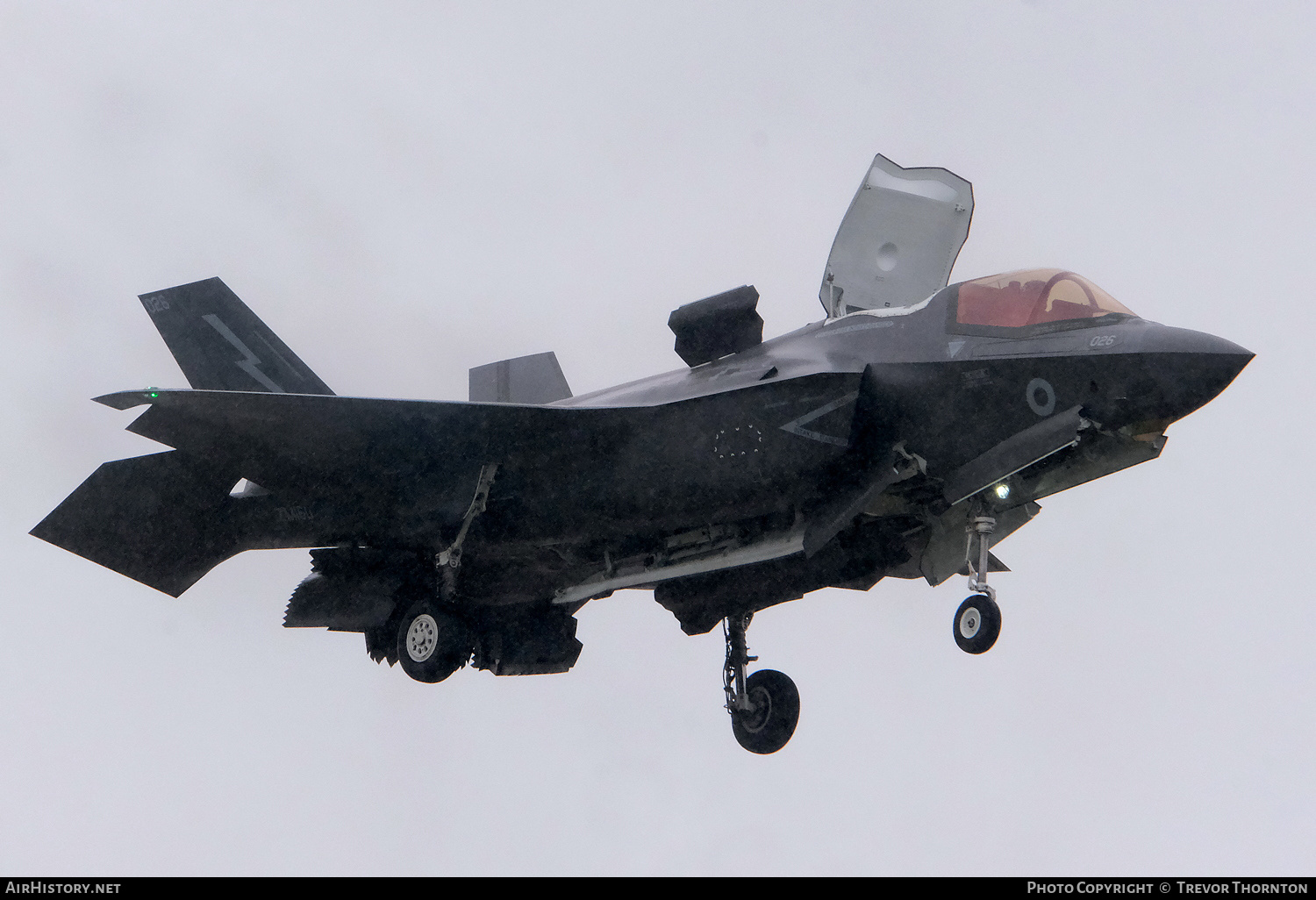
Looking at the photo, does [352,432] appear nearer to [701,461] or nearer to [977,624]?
[701,461]

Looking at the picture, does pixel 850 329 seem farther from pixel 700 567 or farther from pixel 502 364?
pixel 502 364

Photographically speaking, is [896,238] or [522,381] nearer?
[896,238]

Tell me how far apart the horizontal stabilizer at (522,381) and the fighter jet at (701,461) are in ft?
0.97

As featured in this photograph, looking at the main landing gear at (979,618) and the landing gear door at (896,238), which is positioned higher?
the landing gear door at (896,238)

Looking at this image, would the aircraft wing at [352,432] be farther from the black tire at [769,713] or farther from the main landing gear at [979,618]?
the black tire at [769,713]

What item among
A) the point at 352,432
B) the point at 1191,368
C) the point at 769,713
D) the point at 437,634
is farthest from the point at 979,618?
the point at 352,432

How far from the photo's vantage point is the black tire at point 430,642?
14172 millimetres

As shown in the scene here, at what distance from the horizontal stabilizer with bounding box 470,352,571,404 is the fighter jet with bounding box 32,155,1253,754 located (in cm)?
30

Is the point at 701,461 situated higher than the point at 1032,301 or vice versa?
the point at 1032,301

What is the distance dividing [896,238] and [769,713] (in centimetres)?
570

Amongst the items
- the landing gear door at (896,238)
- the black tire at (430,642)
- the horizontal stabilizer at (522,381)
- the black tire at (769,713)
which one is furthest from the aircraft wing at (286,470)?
the black tire at (769,713)

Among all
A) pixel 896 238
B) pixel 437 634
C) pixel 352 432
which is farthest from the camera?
pixel 896 238

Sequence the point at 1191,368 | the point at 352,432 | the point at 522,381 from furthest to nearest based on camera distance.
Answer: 1. the point at 522,381
2. the point at 352,432
3. the point at 1191,368

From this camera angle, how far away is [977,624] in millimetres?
11430
